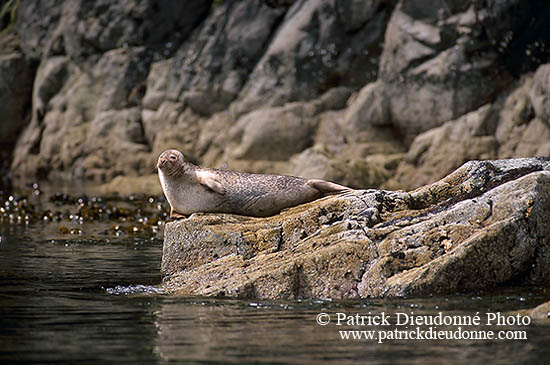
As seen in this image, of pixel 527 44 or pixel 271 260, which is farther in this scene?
pixel 527 44

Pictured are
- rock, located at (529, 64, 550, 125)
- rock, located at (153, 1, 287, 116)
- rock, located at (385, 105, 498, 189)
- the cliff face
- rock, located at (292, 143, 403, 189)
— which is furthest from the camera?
rock, located at (153, 1, 287, 116)

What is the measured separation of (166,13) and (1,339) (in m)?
23.8

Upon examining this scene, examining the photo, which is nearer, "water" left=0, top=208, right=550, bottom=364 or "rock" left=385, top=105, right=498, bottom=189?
"water" left=0, top=208, right=550, bottom=364

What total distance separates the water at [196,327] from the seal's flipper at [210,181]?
118cm

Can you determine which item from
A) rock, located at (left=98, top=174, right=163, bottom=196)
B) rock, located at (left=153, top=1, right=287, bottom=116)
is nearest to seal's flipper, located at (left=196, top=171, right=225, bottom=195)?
rock, located at (left=98, top=174, right=163, bottom=196)

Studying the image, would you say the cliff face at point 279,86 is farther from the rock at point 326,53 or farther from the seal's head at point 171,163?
the seal's head at point 171,163

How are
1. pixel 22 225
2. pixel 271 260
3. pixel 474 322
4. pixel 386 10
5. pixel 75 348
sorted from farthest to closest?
pixel 386 10 < pixel 22 225 < pixel 271 260 < pixel 474 322 < pixel 75 348

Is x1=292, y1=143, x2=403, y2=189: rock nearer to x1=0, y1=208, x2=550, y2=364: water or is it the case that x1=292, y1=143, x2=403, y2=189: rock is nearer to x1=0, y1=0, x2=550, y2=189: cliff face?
x1=0, y1=0, x2=550, y2=189: cliff face

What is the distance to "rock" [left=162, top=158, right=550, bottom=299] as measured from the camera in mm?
7367

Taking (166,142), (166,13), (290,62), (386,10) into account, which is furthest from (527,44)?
(166,13)

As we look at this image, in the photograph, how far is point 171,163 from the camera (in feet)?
31.3

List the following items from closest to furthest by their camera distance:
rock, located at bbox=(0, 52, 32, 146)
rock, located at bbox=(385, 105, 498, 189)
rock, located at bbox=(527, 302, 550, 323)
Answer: rock, located at bbox=(527, 302, 550, 323), rock, located at bbox=(385, 105, 498, 189), rock, located at bbox=(0, 52, 32, 146)

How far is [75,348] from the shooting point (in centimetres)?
→ 561

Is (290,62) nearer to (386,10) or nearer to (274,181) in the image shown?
(386,10)
